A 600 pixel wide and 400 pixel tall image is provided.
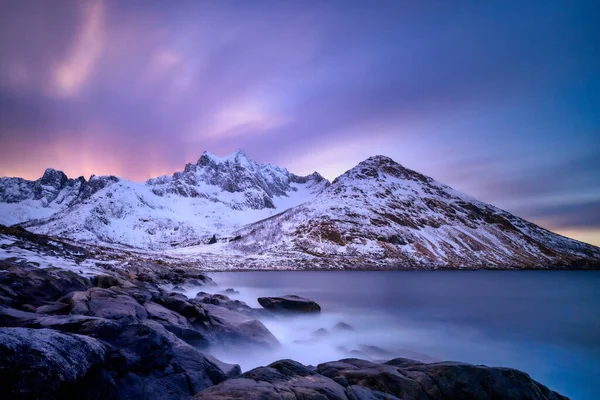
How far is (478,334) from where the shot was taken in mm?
30422

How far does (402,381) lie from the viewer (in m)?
10.8

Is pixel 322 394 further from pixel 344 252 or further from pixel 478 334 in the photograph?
pixel 344 252

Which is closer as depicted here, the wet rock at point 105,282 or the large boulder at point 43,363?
the large boulder at point 43,363

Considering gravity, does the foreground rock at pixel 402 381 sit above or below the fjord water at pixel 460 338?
above

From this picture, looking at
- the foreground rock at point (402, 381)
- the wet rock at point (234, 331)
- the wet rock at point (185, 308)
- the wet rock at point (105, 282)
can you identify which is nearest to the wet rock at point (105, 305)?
the wet rock at point (185, 308)

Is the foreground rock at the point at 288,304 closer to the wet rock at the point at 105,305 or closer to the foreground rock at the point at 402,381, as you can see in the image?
the wet rock at the point at 105,305

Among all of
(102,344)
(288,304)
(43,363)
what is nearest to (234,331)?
(102,344)

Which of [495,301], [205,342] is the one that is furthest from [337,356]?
[495,301]

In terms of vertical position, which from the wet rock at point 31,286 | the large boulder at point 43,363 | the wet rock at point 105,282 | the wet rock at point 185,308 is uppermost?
the large boulder at point 43,363

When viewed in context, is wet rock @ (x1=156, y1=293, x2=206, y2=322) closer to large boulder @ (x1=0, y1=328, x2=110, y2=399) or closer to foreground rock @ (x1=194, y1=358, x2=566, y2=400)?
foreground rock @ (x1=194, y1=358, x2=566, y2=400)

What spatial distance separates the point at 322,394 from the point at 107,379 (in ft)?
18.6

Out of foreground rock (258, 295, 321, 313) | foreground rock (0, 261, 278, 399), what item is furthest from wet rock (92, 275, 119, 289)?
foreground rock (258, 295, 321, 313)

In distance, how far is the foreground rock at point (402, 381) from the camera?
912 centimetres

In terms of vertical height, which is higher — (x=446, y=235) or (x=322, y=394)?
(x=446, y=235)
